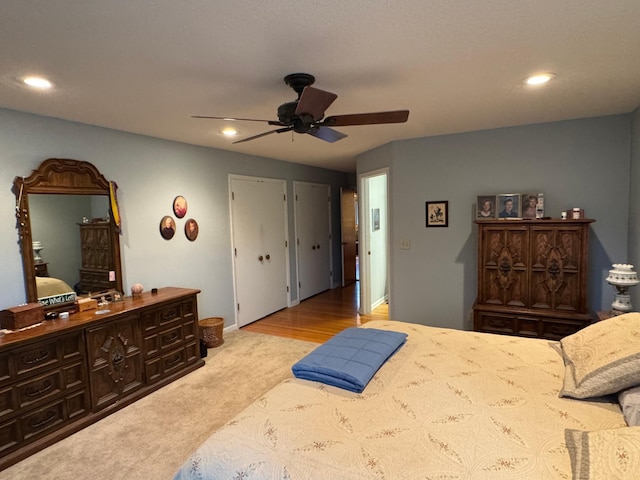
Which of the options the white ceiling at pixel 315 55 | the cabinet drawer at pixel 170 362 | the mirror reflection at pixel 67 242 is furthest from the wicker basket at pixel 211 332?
the white ceiling at pixel 315 55

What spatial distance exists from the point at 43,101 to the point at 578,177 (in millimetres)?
4627

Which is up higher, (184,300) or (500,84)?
(500,84)

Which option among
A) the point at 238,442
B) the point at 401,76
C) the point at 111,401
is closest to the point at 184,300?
the point at 111,401

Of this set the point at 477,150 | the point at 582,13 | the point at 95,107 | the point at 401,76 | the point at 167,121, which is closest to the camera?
the point at 582,13

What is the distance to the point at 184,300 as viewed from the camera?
3.43m

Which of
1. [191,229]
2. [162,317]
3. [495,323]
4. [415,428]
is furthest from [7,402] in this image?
[495,323]

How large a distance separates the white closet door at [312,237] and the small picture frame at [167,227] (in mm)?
2391

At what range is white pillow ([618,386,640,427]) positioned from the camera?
1.31 meters

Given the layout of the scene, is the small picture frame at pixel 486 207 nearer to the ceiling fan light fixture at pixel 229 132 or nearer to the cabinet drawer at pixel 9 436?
the ceiling fan light fixture at pixel 229 132

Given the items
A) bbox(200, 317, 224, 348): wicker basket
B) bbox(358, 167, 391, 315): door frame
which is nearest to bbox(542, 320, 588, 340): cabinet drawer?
bbox(358, 167, 391, 315): door frame

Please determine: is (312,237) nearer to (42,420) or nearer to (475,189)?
(475,189)

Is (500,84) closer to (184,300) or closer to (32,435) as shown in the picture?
(184,300)

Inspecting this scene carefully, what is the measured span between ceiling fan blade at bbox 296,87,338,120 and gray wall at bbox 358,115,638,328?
8.00ft

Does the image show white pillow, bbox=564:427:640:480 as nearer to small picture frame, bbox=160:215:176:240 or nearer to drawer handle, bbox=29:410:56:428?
drawer handle, bbox=29:410:56:428
